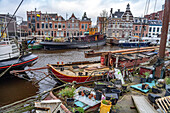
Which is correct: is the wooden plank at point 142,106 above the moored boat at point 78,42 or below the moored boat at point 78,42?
below

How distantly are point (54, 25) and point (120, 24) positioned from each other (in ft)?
85.9

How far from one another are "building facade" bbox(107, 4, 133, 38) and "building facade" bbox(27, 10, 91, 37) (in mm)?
9288

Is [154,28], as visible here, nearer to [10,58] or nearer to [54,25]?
[54,25]

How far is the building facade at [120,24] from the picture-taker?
50.0 metres

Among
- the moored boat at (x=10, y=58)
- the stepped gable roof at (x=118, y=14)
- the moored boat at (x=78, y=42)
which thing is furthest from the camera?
the stepped gable roof at (x=118, y=14)

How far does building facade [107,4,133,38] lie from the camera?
1970 inches

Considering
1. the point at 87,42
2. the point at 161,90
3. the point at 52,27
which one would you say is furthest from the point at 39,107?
the point at 52,27

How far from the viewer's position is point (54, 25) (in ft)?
158

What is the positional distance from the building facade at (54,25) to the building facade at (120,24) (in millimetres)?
9288

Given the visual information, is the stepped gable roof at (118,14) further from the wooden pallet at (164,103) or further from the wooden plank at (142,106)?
the wooden pallet at (164,103)

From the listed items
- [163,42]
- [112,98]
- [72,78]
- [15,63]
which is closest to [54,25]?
[15,63]

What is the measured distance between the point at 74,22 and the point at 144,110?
47596 mm

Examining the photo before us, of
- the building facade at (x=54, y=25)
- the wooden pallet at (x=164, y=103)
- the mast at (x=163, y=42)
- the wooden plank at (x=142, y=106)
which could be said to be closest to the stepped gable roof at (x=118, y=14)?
the building facade at (x=54, y=25)

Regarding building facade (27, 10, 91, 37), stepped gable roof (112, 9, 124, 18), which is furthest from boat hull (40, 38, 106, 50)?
stepped gable roof (112, 9, 124, 18)
